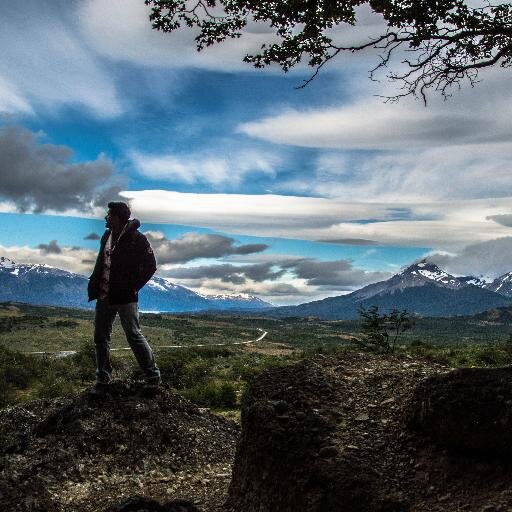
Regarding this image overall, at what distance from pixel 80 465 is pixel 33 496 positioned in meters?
1.30

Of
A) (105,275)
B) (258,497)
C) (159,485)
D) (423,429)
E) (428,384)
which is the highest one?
(105,275)

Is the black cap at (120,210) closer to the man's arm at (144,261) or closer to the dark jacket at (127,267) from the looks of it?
the dark jacket at (127,267)

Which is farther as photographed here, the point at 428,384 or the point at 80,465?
the point at 80,465

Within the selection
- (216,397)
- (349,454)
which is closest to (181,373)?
(216,397)

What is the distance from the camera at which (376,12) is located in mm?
9273

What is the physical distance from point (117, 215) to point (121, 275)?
3.60 feet

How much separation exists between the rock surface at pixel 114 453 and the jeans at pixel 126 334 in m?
0.39

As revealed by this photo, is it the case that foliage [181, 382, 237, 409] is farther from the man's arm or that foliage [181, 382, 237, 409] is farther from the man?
the man's arm

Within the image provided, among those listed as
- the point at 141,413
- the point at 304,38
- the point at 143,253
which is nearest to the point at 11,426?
the point at 141,413

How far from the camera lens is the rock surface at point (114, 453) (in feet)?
25.3

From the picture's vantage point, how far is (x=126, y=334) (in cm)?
1013

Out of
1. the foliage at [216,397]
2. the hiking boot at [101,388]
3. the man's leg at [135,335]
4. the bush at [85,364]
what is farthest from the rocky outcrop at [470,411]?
the bush at [85,364]

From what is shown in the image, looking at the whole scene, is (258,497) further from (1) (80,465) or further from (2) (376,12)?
(2) (376,12)

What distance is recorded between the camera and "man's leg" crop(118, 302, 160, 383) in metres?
9.77
